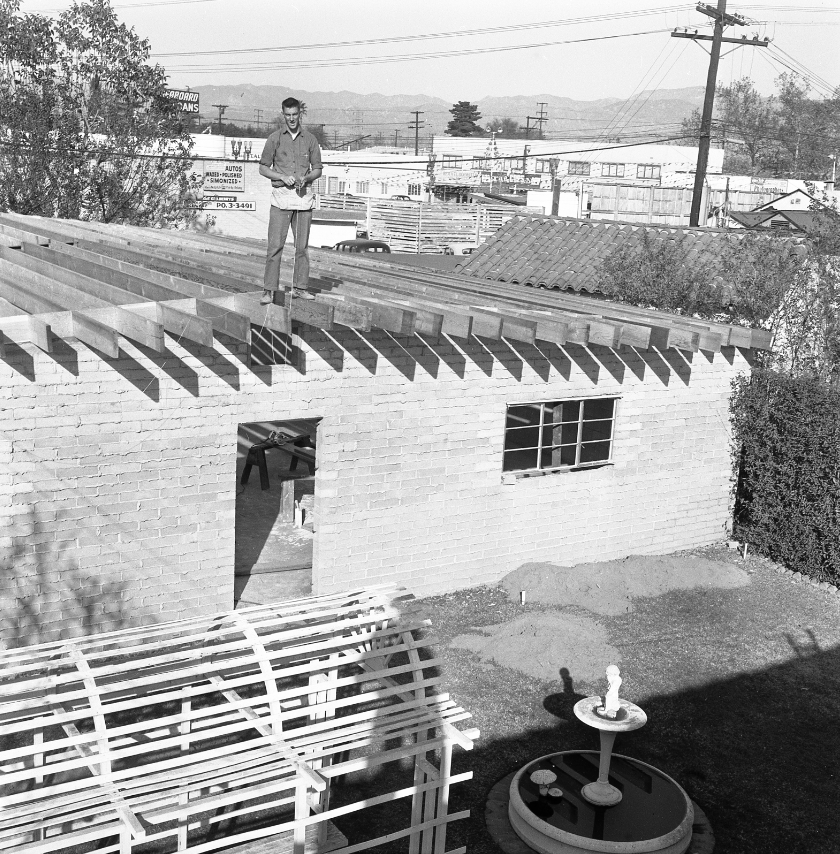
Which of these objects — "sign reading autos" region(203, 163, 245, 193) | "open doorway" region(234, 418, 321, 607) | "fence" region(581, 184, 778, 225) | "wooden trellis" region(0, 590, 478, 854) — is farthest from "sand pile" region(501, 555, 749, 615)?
"fence" region(581, 184, 778, 225)

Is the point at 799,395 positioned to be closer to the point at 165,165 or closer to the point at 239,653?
the point at 239,653

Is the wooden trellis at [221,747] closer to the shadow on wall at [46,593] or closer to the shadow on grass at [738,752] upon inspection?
the shadow on grass at [738,752]

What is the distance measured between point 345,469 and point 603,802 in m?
4.86

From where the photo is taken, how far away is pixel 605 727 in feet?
25.8

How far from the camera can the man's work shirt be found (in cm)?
937

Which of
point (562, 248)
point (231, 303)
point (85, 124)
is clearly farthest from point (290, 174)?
point (85, 124)

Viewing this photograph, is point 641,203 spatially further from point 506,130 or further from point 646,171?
point 506,130

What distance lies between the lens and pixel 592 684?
34.1 feet

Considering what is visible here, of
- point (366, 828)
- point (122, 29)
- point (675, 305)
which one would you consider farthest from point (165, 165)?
point (366, 828)

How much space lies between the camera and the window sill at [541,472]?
12.8 m

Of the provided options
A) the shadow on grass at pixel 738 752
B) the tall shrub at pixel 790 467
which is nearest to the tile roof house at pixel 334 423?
the tall shrub at pixel 790 467

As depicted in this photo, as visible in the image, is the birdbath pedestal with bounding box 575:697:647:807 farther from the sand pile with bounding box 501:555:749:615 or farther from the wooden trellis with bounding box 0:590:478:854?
the sand pile with bounding box 501:555:749:615

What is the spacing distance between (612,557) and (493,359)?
3.45 metres

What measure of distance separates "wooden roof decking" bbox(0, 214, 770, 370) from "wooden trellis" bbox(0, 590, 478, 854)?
282 cm
